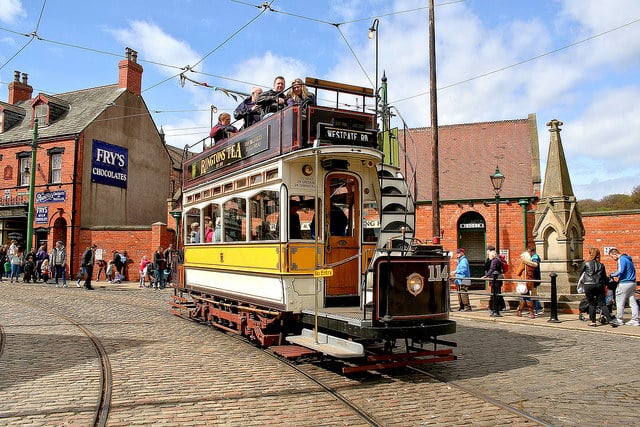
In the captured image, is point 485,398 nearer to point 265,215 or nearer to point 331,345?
point 331,345

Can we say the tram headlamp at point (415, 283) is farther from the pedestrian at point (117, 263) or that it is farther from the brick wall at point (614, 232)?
the pedestrian at point (117, 263)

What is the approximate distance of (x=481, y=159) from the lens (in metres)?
23.9

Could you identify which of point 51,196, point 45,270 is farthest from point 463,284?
point 51,196

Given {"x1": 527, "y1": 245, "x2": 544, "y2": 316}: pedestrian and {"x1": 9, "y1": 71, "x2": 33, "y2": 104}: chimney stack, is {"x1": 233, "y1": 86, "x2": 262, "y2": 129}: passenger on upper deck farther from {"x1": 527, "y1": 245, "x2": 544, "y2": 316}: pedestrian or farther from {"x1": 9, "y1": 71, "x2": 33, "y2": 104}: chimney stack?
{"x1": 9, "y1": 71, "x2": 33, "y2": 104}: chimney stack

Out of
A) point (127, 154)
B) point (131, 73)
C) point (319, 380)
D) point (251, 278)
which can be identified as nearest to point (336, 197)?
point (251, 278)

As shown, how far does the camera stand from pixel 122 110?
29.6 meters

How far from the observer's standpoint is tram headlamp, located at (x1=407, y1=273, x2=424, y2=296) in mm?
6422

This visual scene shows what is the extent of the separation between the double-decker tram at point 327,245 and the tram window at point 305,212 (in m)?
0.01

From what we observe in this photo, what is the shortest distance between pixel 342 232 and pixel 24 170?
2639cm

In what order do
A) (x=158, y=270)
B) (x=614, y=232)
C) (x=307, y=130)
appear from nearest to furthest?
(x=307, y=130) < (x=614, y=232) < (x=158, y=270)

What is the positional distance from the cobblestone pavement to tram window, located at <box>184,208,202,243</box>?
196 cm

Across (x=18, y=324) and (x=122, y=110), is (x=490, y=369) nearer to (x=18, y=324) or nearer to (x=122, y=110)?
(x=18, y=324)

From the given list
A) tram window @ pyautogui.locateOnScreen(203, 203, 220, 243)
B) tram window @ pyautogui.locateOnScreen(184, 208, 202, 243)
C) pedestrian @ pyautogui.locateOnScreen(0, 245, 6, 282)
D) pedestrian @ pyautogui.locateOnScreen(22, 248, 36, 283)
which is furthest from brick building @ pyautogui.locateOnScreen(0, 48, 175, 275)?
tram window @ pyautogui.locateOnScreen(203, 203, 220, 243)

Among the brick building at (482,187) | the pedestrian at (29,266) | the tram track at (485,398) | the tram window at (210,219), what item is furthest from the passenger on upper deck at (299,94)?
the pedestrian at (29,266)
